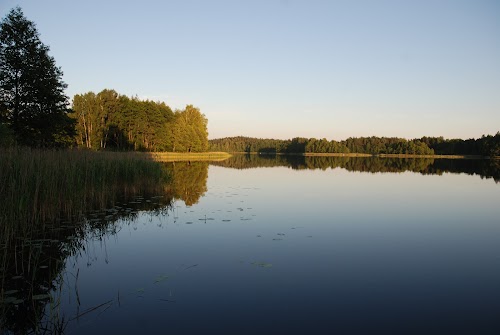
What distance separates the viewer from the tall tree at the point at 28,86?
26656 mm

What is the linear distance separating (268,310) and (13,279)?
17.1ft

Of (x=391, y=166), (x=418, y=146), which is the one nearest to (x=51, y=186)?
(x=391, y=166)

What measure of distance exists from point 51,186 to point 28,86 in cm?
2043

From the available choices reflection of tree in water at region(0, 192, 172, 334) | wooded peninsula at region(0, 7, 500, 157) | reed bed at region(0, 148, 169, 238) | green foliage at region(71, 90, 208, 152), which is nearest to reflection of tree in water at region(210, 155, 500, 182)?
green foliage at region(71, 90, 208, 152)

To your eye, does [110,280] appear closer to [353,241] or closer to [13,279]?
[13,279]

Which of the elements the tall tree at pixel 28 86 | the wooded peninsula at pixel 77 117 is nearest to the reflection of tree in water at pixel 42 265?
the wooded peninsula at pixel 77 117

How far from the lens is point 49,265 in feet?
24.4

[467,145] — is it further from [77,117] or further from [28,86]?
[28,86]

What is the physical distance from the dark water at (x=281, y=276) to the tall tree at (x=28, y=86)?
66.5ft

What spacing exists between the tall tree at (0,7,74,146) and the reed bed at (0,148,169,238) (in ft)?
40.1

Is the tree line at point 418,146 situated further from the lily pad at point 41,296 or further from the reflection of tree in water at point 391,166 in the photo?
the lily pad at point 41,296

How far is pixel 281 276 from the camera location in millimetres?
7605

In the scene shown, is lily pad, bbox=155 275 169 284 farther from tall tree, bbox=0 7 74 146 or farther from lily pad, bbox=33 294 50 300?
tall tree, bbox=0 7 74 146

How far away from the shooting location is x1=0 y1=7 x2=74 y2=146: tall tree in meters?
26.7
